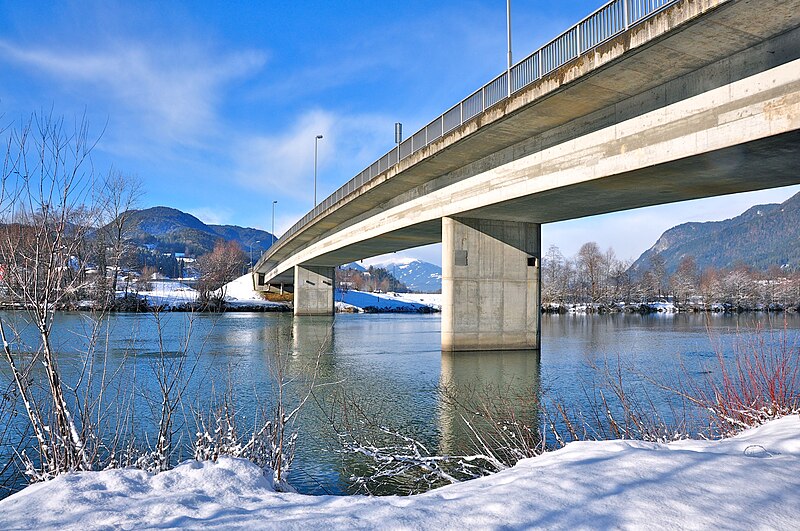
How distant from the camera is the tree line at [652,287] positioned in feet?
288

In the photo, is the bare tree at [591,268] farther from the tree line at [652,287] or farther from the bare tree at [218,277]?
the bare tree at [218,277]

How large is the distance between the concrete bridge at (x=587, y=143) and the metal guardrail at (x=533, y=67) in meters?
0.04

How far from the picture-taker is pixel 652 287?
346ft

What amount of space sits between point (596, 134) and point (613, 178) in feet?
4.47

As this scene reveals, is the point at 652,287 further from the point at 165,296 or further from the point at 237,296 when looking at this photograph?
the point at 165,296

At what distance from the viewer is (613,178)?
1578 cm

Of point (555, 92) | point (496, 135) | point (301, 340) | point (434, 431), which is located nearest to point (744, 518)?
point (434, 431)

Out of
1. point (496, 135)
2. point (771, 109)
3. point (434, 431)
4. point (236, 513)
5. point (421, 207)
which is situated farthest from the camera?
point (421, 207)

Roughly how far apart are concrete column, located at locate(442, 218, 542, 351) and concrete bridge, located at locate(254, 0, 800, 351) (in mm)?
50

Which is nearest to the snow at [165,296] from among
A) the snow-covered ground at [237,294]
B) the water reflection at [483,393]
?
the snow-covered ground at [237,294]

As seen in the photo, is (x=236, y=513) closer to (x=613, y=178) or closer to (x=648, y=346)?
(x=613, y=178)

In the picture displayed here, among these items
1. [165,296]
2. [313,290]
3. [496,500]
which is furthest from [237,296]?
[496,500]

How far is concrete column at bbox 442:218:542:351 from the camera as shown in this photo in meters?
23.7

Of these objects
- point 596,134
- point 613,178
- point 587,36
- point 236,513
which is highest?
point 587,36
